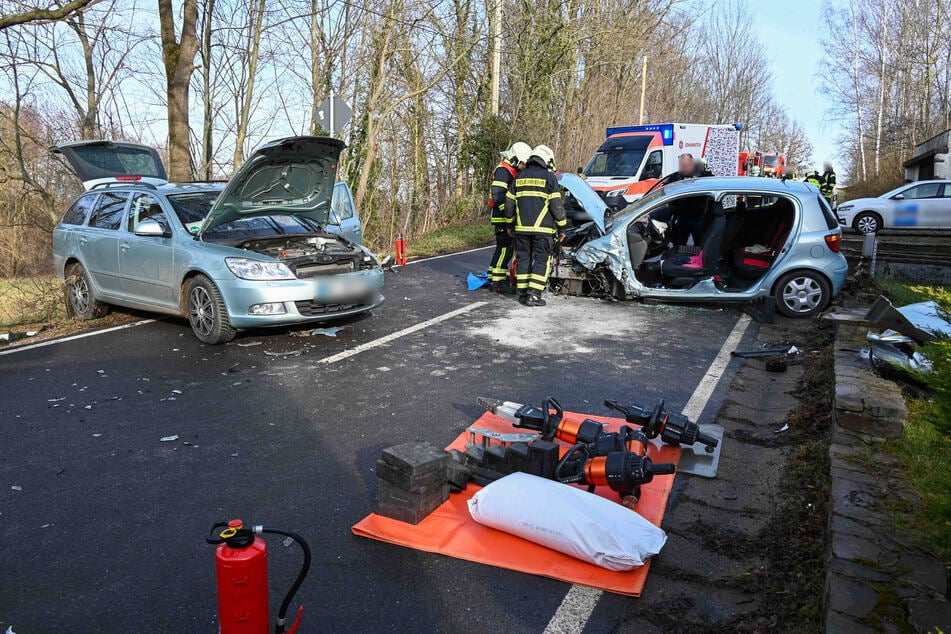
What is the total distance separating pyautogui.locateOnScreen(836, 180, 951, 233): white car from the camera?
19.2 metres

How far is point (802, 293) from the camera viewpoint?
8.79 metres

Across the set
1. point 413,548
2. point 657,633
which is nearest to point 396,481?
point 413,548

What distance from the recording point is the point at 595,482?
148 inches

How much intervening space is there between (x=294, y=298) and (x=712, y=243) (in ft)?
18.3

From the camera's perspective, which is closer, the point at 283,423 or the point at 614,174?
the point at 283,423

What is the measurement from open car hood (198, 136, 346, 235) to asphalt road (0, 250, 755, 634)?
143 centimetres

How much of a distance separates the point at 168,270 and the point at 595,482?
228 inches

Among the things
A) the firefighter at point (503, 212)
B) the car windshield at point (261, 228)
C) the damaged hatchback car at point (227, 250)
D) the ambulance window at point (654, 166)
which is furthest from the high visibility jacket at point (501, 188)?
the ambulance window at point (654, 166)

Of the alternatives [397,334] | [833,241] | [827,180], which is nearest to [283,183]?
[397,334]

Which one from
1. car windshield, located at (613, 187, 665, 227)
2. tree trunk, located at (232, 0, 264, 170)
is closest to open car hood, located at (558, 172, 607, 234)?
car windshield, located at (613, 187, 665, 227)

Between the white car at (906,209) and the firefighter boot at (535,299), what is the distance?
46.5 ft

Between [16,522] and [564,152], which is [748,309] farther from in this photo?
[564,152]

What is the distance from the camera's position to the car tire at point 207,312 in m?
7.21

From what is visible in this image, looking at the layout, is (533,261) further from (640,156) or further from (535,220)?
(640,156)
